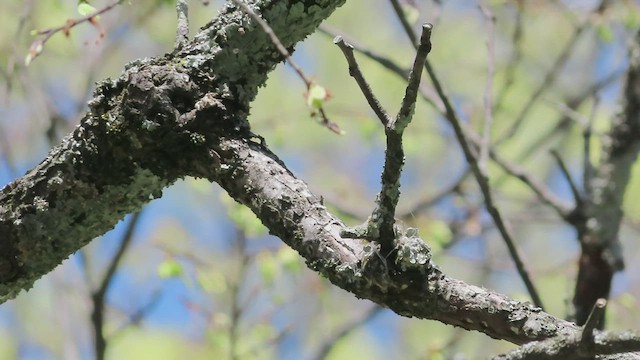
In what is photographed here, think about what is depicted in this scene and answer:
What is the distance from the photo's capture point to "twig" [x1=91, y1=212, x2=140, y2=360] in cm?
278

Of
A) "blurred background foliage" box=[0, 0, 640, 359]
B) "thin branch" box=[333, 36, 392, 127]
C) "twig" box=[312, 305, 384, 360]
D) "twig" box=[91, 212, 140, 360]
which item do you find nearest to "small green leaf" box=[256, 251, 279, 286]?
"blurred background foliage" box=[0, 0, 640, 359]

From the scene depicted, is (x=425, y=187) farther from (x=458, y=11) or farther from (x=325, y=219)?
(x=325, y=219)

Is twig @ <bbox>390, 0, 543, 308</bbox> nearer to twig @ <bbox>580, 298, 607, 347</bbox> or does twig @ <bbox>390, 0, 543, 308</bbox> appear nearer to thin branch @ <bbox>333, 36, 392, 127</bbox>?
thin branch @ <bbox>333, 36, 392, 127</bbox>

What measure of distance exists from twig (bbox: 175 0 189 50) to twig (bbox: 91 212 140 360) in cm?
130

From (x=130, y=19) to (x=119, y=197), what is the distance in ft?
12.0

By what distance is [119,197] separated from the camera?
155 centimetres

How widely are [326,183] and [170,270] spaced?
5688mm

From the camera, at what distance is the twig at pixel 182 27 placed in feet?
5.14

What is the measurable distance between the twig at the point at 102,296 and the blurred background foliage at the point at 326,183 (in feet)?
0.18

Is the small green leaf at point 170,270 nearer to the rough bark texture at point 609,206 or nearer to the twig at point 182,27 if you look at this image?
the rough bark texture at point 609,206

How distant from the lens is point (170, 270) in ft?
11.7

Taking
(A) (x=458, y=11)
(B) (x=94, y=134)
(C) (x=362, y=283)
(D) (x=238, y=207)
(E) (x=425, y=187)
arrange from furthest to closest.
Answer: (E) (x=425, y=187) → (A) (x=458, y=11) → (D) (x=238, y=207) → (B) (x=94, y=134) → (C) (x=362, y=283)

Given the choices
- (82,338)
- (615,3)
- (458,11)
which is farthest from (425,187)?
(82,338)

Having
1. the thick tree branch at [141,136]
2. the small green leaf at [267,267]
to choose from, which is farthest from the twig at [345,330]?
the thick tree branch at [141,136]
